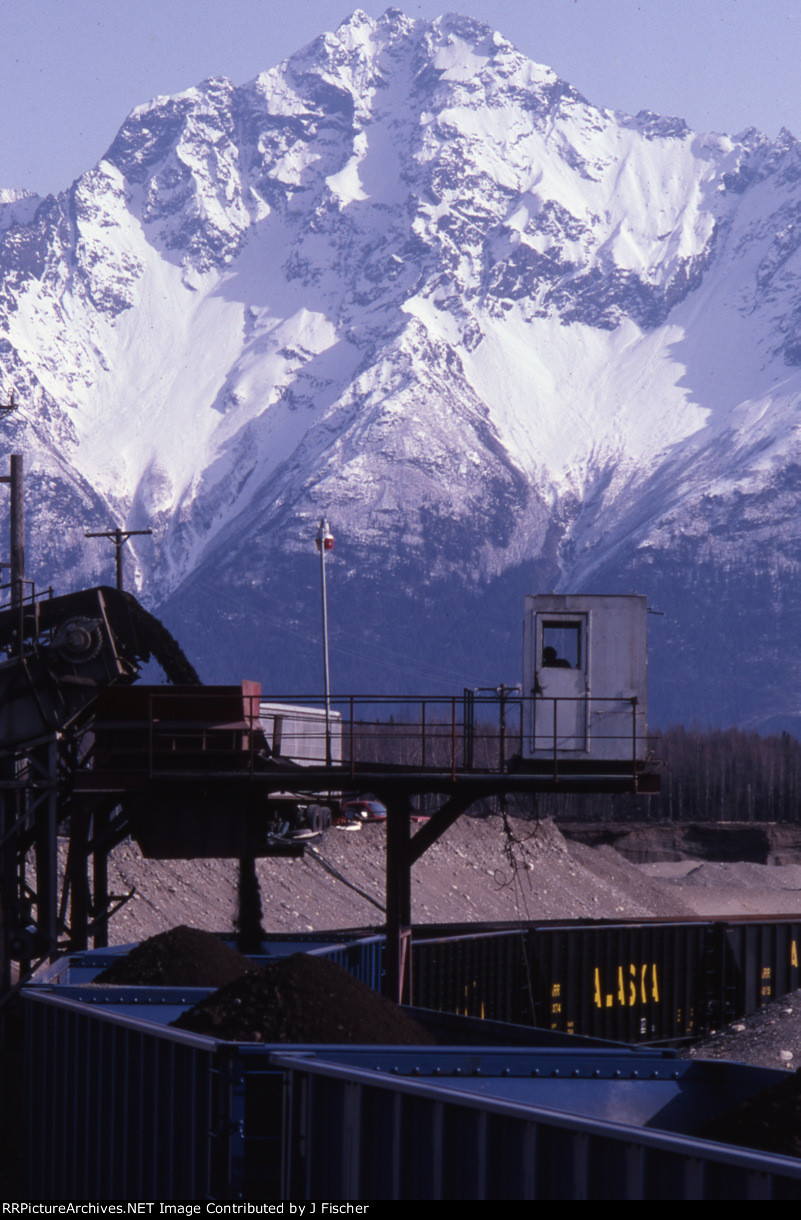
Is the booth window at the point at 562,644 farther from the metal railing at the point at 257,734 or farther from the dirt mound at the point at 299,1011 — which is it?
the dirt mound at the point at 299,1011

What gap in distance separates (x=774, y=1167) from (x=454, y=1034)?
7082 mm

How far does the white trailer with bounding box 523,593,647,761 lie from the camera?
22.1 meters

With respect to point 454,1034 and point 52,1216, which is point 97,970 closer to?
point 454,1034

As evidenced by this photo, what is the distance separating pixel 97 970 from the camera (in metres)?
16.8

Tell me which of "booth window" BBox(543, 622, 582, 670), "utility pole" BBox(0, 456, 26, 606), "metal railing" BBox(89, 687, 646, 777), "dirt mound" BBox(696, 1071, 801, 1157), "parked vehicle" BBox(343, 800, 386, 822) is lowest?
"parked vehicle" BBox(343, 800, 386, 822)

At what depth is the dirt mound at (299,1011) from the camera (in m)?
10.8

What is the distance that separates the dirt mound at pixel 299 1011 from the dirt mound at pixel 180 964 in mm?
2951

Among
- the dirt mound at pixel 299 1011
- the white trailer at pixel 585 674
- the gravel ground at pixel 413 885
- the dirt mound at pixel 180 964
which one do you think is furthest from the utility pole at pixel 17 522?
the dirt mound at pixel 299 1011

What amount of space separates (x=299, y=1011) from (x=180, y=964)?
3.98 metres

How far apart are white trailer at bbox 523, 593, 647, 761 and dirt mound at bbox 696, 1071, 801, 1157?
1341cm

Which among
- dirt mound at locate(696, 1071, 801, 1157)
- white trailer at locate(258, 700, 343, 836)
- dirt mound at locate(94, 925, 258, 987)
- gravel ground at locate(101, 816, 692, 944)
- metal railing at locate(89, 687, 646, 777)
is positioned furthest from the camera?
gravel ground at locate(101, 816, 692, 944)

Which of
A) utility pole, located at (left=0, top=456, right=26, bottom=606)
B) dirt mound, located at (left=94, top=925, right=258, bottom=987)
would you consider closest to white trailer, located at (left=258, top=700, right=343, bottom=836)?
dirt mound, located at (left=94, top=925, right=258, bottom=987)

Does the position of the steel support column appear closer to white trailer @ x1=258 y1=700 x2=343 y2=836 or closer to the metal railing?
the metal railing

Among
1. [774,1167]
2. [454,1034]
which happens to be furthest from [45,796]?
[774,1167]
